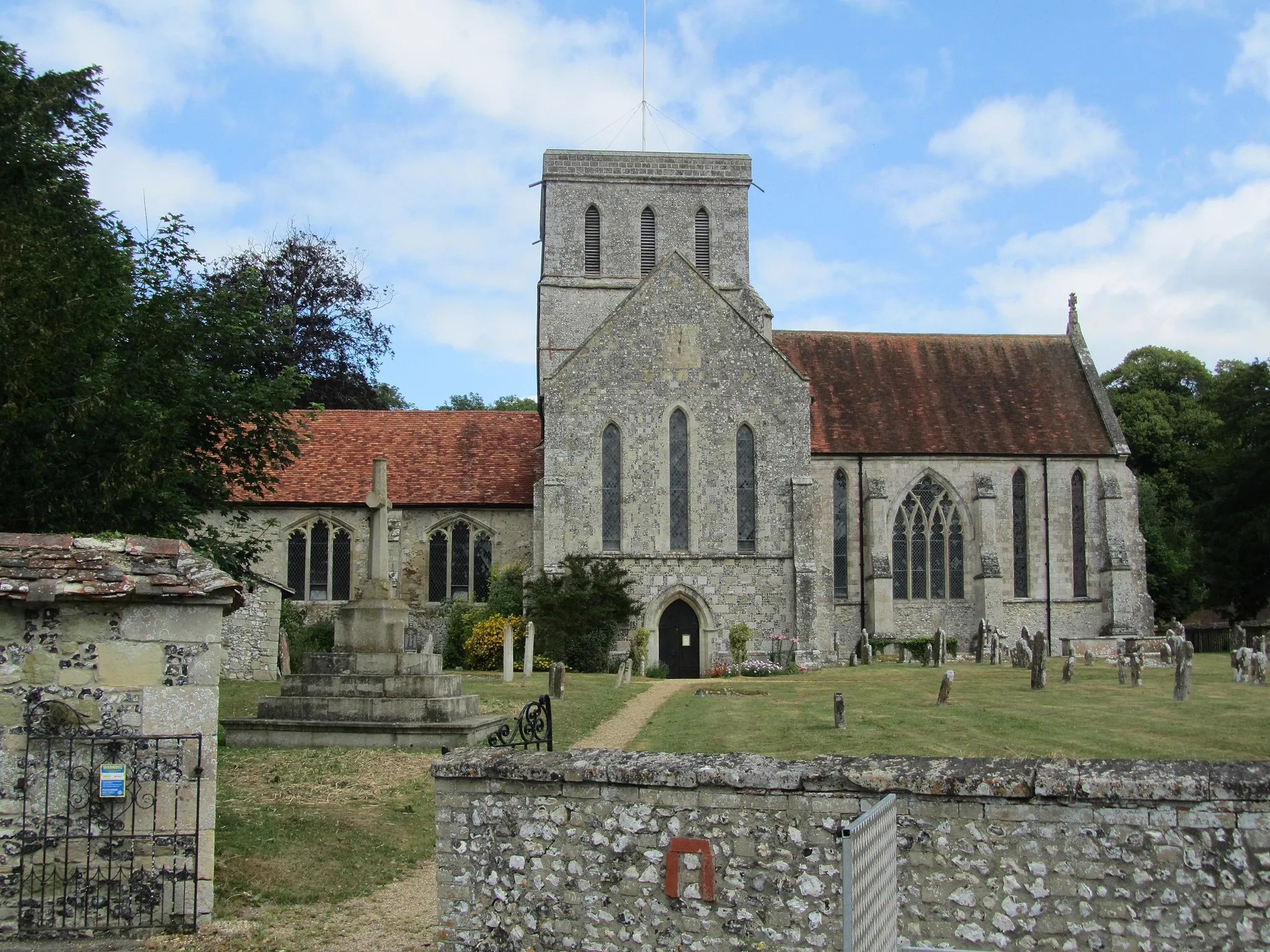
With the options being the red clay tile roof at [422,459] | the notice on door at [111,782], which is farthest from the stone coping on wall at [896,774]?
the red clay tile roof at [422,459]

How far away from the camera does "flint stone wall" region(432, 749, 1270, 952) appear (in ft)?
21.2

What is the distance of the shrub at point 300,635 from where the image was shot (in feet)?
109

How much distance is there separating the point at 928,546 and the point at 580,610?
44.3 ft

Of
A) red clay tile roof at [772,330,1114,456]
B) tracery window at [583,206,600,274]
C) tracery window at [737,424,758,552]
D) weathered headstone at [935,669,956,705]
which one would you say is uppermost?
tracery window at [583,206,600,274]

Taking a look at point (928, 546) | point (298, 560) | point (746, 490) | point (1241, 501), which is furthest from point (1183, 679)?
point (1241, 501)

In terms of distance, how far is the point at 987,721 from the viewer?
18688 millimetres

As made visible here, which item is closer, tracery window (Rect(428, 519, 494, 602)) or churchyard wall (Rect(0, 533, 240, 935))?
churchyard wall (Rect(0, 533, 240, 935))

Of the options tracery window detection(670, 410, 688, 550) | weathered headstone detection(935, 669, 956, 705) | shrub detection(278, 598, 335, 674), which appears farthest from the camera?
tracery window detection(670, 410, 688, 550)

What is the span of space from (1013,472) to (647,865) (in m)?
35.4

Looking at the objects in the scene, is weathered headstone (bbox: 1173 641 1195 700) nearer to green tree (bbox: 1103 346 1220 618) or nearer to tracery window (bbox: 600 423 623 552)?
tracery window (bbox: 600 423 623 552)

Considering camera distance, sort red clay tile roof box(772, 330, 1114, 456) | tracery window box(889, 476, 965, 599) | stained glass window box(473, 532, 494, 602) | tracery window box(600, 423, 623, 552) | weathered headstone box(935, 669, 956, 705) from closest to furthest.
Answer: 1. weathered headstone box(935, 669, 956, 705)
2. tracery window box(600, 423, 623, 552)
3. stained glass window box(473, 532, 494, 602)
4. tracery window box(889, 476, 965, 599)
5. red clay tile roof box(772, 330, 1114, 456)

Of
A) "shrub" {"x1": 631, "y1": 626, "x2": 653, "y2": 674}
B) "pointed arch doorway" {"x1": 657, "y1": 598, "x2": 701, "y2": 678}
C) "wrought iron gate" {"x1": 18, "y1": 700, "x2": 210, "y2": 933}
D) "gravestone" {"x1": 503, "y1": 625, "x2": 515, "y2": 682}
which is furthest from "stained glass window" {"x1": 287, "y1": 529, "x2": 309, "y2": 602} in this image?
"wrought iron gate" {"x1": 18, "y1": 700, "x2": 210, "y2": 933}

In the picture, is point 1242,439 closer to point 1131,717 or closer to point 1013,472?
point 1013,472

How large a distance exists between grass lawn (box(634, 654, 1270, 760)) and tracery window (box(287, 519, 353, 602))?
14672 mm
